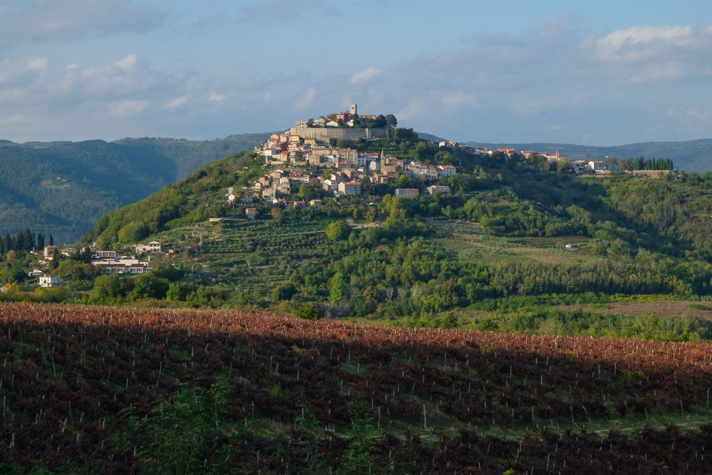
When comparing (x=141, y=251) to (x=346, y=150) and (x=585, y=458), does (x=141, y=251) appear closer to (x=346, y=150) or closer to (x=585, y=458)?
(x=346, y=150)

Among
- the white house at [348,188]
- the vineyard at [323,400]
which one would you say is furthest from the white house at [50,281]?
the vineyard at [323,400]

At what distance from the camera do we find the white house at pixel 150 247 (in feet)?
228

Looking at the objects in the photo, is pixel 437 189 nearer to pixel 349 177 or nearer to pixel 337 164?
pixel 349 177

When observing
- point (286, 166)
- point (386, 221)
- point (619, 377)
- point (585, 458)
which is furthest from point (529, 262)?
point (585, 458)

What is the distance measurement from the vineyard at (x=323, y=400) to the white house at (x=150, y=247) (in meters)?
47.3

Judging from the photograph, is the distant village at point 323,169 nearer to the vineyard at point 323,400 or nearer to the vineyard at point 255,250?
the vineyard at point 255,250

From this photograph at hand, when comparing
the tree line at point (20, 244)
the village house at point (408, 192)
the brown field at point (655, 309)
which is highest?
the village house at point (408, 192)

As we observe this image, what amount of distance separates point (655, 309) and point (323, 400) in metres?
45.7

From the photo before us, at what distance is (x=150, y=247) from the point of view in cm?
7031

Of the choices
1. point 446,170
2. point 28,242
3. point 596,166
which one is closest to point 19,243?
point 28,242

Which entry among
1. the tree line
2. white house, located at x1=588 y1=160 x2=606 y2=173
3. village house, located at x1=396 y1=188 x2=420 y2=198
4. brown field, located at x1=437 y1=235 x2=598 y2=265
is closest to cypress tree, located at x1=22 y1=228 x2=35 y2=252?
the tree line

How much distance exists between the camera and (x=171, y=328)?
2011 centimetres

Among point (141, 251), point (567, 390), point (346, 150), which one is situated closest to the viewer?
point (567, 390)

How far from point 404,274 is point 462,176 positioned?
30.7 metres
